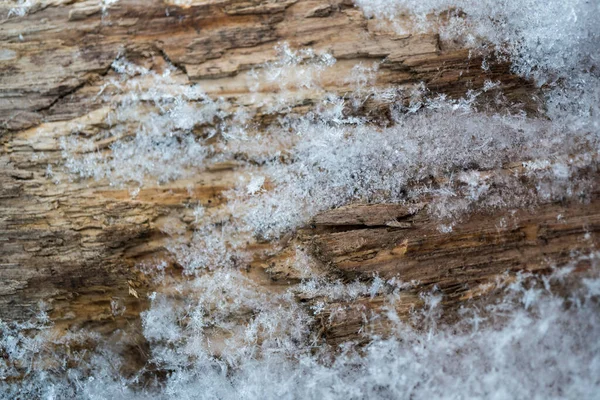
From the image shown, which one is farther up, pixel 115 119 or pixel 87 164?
pixel 115 119

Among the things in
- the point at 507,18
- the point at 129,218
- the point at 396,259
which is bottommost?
the point at 396,259

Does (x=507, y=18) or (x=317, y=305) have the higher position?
(x=507, y=18)

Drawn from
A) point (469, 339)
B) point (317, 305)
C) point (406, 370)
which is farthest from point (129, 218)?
point (469, 339)

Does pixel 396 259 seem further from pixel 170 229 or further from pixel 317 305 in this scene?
pixel 170 229

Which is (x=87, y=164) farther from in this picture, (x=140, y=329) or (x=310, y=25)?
(x=310, y=25)

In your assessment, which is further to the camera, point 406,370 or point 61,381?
point 61,381

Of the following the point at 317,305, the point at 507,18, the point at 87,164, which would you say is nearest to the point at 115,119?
the point at 87,164
